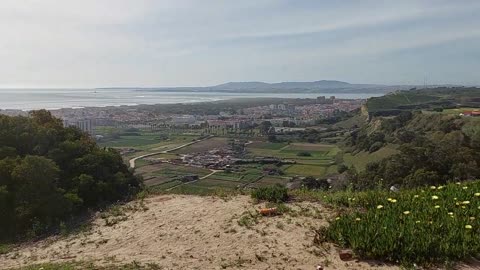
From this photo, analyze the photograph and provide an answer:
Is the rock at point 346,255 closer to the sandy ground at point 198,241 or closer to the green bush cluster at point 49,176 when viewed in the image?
the sandy ground at point 198,241

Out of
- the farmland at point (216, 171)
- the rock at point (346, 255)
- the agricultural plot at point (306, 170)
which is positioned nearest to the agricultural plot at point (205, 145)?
the farmland at point (216, 171)

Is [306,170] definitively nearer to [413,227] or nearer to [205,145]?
[205,145]

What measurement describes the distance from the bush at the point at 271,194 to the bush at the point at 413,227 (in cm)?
149

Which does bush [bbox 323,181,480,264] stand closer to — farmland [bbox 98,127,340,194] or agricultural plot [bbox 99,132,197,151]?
farmland [bbox 98,127,340,194]

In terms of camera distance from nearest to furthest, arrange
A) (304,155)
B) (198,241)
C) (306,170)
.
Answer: (198,241)
(306,170)
(304,155)

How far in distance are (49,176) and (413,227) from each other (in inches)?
335

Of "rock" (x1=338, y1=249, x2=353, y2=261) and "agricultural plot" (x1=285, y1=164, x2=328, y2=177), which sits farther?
"agricultural plot" (x1=285, y1=164, x2=328, y2=177)

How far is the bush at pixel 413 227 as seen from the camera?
5.75 meters

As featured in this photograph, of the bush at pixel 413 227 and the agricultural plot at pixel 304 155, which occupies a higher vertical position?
the bush at pixel 413 227

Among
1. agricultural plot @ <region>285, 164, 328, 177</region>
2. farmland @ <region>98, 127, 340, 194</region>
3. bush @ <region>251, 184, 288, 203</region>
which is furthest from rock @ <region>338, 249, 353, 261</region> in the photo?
agricultural plot @ <region>285, 164, 328, 177</region>

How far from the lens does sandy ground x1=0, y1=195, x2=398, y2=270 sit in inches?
246

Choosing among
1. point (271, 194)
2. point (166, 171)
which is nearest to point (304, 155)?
point (166, 171)

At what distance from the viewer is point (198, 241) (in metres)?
7.30

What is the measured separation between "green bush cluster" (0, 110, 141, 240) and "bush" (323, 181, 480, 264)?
672cm
